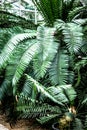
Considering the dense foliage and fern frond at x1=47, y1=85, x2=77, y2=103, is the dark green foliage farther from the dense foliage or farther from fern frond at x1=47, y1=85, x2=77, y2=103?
fern frond at x1=47, y1=85, x2=77, y2=103

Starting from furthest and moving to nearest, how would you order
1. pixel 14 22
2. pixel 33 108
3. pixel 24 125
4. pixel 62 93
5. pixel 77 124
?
pixel 14 22 < pixel 24 125 < pixel 33 108 < pixel 62 93 < pixel 77 124

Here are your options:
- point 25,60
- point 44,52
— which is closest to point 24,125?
point 25,60

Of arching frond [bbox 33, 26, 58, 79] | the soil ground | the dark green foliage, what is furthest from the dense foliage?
the dark green foliage

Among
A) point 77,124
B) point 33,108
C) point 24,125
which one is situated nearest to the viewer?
point 77,124

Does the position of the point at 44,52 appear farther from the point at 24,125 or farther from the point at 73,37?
the point at 24,125

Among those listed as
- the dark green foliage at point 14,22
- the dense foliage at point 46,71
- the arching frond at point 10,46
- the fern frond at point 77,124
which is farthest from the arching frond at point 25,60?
the dark green foliage at point 14,22

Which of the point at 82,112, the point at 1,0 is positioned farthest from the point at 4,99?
the point at 1,0

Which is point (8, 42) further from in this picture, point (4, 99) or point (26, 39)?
point (4, 99)

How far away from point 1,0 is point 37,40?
4003mm

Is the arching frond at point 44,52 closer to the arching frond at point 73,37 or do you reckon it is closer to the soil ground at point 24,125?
the arching frond at point 73,37

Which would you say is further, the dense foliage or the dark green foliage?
the dark green foliage

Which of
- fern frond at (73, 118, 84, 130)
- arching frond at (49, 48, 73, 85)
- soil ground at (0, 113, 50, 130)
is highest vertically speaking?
arching frond at (49, 48, 73, 85)

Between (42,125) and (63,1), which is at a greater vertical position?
(63,1)

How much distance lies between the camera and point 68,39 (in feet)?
16.0
